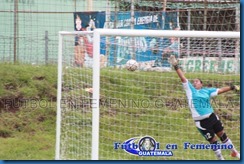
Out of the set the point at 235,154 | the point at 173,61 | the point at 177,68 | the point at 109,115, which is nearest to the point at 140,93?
the point at 109,115

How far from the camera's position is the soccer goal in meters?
6.87

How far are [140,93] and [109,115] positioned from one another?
95 centimetres

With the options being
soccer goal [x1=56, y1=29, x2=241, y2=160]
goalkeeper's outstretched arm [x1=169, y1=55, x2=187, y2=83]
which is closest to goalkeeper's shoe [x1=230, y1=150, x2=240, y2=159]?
soccer goal [x1=56, y1=29, x2=241, y2=160]

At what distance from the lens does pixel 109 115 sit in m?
8.66

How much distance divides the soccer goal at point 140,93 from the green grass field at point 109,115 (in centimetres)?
2

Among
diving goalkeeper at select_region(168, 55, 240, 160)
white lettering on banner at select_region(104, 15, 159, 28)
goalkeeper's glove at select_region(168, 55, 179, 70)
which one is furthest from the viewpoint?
white lettering on banner at select_region(104, 15, 159, 28)

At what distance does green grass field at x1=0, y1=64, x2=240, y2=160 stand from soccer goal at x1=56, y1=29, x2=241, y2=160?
0.02 m

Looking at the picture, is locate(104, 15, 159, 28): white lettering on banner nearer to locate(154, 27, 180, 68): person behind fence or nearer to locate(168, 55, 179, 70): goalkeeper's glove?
locate(154, 27, 180, 68): person behind fence

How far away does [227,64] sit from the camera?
26.2ft

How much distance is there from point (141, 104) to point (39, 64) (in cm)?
283

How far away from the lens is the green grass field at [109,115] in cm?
730

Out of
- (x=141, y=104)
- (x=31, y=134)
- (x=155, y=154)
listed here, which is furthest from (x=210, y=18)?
(x=155, y=154)

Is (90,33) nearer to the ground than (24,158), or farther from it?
farther from it

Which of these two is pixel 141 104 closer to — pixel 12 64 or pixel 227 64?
pixel 227 64
